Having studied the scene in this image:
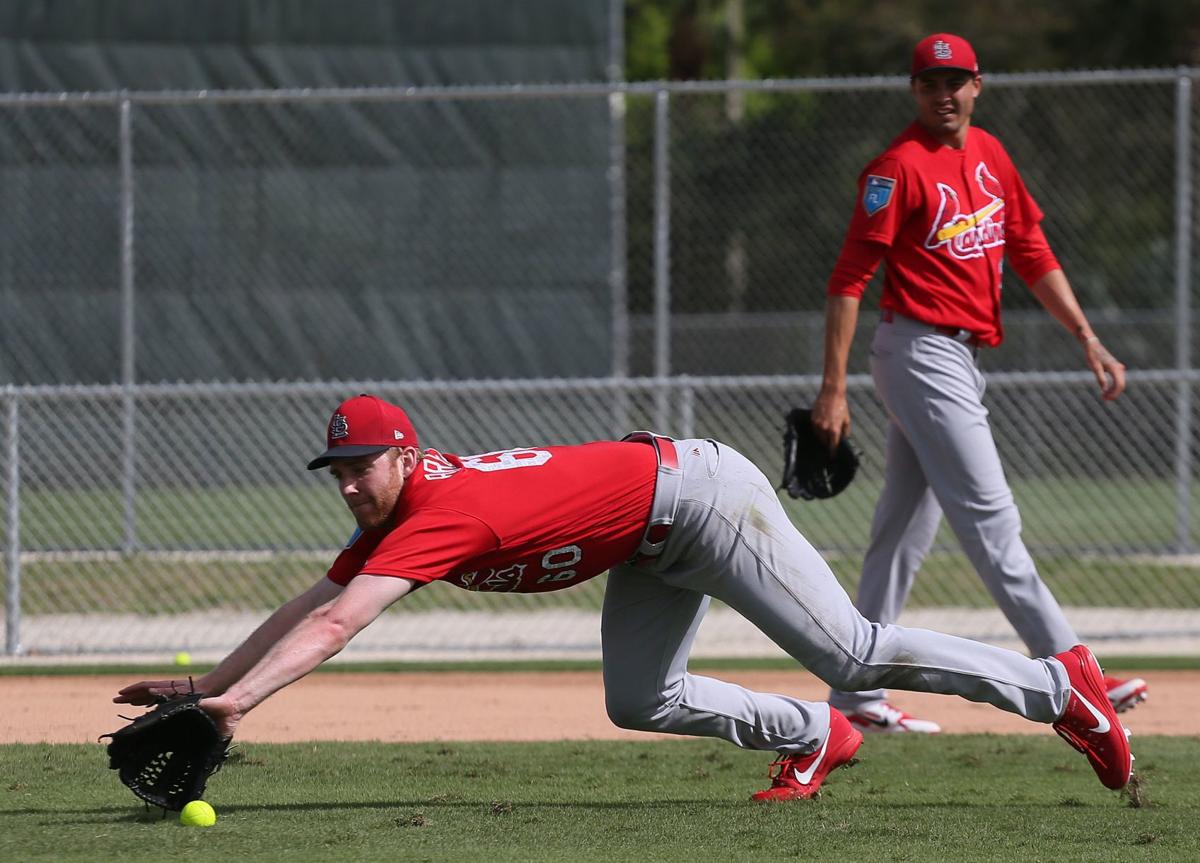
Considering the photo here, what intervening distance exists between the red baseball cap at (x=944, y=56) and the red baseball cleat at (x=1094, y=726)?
2081 millimetres

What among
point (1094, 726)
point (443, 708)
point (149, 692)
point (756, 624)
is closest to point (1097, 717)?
point (1094, 726)

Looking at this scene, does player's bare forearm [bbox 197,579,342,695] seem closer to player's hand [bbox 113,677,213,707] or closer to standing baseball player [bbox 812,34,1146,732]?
player's hand [bbox 113,677,213,707]

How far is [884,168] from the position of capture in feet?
19.3

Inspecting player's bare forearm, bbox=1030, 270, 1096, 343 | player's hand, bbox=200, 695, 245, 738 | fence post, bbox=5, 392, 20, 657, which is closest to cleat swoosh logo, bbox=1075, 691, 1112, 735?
player's bare forearm, bbox=1030, 270, 1096, 343

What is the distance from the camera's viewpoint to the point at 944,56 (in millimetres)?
5852

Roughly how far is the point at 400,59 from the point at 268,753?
7.10m

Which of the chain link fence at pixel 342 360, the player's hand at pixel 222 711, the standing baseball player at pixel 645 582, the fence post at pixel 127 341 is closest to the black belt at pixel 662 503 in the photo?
the standing baseball player at pixel 645 582

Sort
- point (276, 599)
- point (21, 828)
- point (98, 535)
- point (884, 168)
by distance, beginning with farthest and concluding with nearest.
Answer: point (98, 535) → point (276, 599) → point (884, 168) → point (21, 828)

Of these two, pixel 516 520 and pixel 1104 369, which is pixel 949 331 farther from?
pixel 516 520

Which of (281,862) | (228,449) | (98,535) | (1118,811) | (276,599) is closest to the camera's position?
(281,862)

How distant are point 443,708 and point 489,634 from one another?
1863mm

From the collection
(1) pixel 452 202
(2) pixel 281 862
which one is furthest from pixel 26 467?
(2) pixel 281 862

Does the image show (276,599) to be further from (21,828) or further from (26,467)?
(21,828)

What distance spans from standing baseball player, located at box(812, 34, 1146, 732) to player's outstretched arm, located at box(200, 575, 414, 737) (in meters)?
2.13
